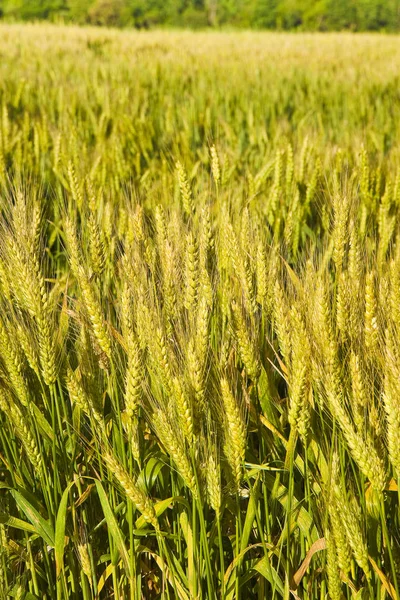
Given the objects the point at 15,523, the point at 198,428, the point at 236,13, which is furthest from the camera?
the point at 236,13

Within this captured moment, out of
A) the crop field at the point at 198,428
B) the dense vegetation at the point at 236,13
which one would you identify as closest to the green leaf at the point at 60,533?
the crop field at the point at 198,428

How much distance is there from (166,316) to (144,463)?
0.26 meters

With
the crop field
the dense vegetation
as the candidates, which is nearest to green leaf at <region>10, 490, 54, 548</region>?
the crop field

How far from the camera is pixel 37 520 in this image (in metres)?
1.00

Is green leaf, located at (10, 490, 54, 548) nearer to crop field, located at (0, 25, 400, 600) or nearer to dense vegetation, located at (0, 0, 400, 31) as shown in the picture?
crop field, located at (0, 25, 400, 600)

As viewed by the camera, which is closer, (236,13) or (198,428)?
(198,428)

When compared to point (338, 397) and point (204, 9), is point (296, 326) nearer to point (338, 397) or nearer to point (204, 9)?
point (338, 397)

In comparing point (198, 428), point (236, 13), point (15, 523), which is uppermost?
point (236, 13)

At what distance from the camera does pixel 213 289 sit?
1187 mm

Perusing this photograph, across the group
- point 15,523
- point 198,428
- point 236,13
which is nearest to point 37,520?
point 15,523

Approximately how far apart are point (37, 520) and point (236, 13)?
4056 centimetres

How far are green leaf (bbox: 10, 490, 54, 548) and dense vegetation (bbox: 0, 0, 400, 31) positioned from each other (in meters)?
33.9

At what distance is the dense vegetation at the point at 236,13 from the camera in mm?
31922

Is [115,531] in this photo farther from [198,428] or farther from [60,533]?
[198,428]
